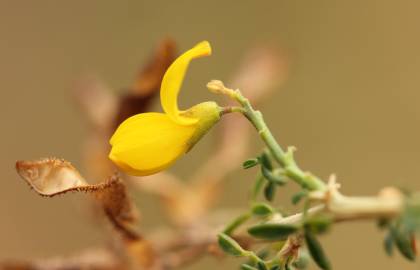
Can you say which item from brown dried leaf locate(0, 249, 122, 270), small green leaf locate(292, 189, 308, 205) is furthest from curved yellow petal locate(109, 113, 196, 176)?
brown dried leaf locate(0, 249, 122, 270)

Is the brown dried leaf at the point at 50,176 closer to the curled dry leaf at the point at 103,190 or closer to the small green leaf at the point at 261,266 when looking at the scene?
the curled dry leaf at the point at 103,190

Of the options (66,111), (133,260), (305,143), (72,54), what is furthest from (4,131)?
(133,260)

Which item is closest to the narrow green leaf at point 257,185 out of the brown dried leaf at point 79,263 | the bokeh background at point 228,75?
the brown dried leaf at point 79,263

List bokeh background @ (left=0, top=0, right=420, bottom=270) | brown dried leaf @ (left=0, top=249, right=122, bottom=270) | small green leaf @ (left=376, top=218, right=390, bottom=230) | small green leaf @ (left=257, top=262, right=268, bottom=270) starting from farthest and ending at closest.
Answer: bokeh background @ (left=0, top=0, right=420, bottom=270)
brown dried leaf @ (left=0, top=249, right=122, bottom=270)
small green leaf @ (left=257, top=262, right=268, bottom=270)
small green leaf @ (left=376, top=218, right=390, bottom=230)

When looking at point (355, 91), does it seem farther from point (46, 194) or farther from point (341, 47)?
point (46, 194)

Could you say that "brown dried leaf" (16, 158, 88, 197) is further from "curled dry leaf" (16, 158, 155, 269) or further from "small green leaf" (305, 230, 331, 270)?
"small green leaf" (305, 230, 331, 270)

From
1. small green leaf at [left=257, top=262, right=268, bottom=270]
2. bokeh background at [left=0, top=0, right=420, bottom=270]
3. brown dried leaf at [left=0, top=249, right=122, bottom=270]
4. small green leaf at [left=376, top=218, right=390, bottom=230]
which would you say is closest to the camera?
small green leaf at [left=376, top=218, right=390, bottom=230]

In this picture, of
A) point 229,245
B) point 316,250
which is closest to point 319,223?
point 316,250
